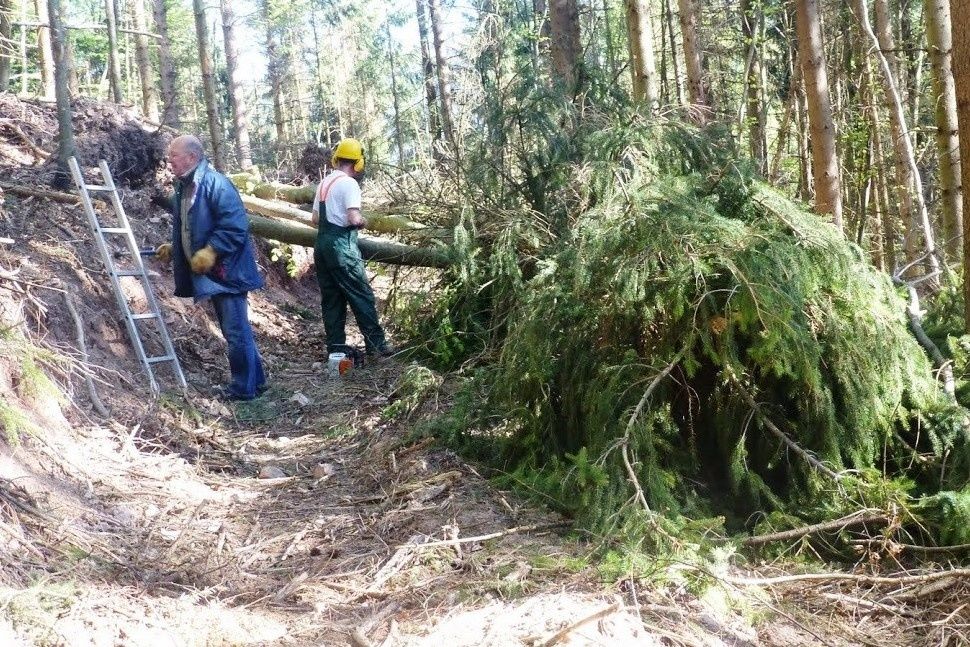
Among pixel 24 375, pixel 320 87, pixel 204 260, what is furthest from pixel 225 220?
pixel 320 87

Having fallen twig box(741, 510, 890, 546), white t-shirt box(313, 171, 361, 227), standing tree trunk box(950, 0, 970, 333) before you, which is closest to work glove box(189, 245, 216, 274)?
white t-shirt box(313, 171, 361, 227)

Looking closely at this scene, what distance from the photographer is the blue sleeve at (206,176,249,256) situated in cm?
656

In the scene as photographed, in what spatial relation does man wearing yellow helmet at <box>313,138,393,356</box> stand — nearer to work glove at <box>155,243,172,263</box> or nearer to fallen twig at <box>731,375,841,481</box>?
work glove at <box>155,243,172,263</box>

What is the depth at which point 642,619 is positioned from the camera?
2.81 m

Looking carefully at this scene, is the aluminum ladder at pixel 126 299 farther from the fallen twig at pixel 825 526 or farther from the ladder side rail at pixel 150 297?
the fallen twig at pixel 825 526

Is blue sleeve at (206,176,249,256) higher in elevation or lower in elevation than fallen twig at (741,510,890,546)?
higher

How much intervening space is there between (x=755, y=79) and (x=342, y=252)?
7153mm

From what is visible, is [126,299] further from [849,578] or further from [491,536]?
[849,578]

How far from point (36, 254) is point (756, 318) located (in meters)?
5.49

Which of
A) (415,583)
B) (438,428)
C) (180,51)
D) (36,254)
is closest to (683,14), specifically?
(438,428)

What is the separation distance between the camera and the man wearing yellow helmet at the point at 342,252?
24.2 ft

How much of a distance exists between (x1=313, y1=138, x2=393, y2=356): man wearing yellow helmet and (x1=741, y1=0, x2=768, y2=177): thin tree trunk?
5139 mm

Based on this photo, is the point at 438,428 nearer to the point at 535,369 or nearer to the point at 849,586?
the point at 535,369

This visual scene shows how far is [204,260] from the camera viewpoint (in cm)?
651
